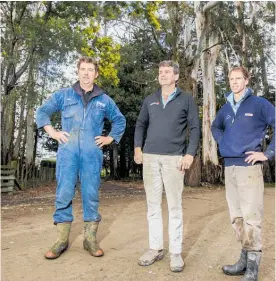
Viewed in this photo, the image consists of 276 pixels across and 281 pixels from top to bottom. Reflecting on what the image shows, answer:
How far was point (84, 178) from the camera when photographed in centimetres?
450

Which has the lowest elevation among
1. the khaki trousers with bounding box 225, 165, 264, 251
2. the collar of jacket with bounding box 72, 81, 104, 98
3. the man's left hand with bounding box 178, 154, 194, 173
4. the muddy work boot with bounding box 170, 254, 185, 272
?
the muddy work boot with bounding box 170, 254, 185, 272

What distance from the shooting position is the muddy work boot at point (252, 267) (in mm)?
3710

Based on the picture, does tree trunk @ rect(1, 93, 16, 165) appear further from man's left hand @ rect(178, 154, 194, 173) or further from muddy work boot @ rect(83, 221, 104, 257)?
man's left hand @ rect(178, 154, 194, 173)

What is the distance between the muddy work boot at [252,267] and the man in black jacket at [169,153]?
0.67 metres

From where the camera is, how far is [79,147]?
4.45 metres

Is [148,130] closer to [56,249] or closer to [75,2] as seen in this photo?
[56,249]

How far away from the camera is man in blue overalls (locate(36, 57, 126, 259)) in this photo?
14.6ft

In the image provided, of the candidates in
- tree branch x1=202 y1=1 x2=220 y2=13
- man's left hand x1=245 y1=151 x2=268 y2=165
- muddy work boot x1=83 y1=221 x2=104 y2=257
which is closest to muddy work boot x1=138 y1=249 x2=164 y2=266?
muddy work boot x1=83 y1=221 x2=104 y2=257

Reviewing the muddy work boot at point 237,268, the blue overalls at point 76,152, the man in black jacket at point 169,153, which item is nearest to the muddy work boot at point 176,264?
the man in black jacket at point 169,153

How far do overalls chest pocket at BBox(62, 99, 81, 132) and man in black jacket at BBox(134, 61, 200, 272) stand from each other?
0.84 m

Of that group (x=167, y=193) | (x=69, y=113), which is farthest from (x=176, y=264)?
(x=69, y=113)

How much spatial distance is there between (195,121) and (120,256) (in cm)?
179

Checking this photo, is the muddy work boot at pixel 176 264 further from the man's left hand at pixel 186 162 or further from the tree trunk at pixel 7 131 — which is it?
the tree trunk at pixel 7 131

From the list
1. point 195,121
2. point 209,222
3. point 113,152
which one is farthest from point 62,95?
point 113,152
